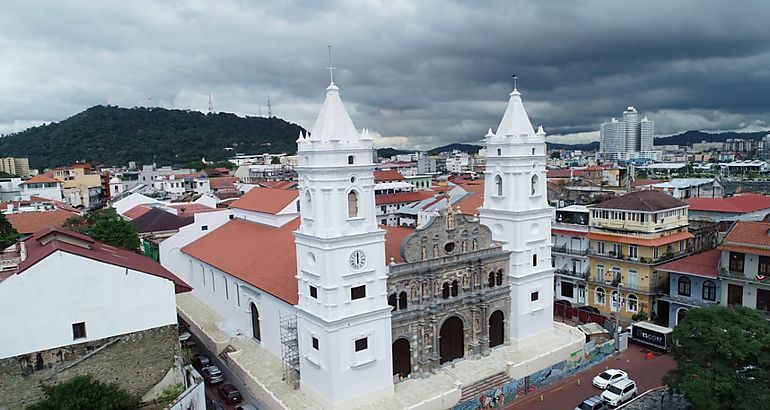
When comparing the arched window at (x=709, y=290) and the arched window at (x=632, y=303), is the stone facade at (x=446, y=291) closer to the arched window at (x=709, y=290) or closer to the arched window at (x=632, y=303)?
the arched window at (x=632, y=303)

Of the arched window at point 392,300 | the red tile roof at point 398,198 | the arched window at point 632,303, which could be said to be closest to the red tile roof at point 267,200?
the arched window at point 392,300

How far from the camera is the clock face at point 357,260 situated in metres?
28.4

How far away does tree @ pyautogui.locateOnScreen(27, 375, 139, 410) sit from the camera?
22.3 meters

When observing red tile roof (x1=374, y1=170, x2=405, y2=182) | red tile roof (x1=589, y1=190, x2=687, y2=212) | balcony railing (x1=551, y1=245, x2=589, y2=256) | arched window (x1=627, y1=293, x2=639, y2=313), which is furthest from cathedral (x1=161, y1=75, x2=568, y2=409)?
red tile roof (x1=374, y1=170, x2=405, y2=182)

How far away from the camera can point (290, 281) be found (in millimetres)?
33875

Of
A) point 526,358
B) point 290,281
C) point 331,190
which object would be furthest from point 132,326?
point 526,358

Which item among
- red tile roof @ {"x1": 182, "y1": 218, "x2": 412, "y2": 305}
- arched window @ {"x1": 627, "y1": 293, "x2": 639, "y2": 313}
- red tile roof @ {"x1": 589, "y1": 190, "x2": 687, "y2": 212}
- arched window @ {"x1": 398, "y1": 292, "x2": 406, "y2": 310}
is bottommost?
arched window @ {"x1": 627, "y1": 293, "x2": 639, "y2": 313}

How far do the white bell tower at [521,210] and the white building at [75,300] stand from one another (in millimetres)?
23405

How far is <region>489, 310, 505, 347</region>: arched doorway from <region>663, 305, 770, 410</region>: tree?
39.9ft

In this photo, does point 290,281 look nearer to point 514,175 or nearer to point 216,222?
point 514,175

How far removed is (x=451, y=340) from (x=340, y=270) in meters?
11.4

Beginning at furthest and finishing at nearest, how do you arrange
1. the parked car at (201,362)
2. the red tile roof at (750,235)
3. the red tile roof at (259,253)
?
the parked car at (201,362) → the red tile roof at (750,235) → the red tile roof at (259,253)

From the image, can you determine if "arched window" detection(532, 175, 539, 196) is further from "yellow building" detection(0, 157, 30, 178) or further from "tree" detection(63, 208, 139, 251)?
"yellow building" detection(0, 157, 30, 178)

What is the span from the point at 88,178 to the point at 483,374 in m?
103
